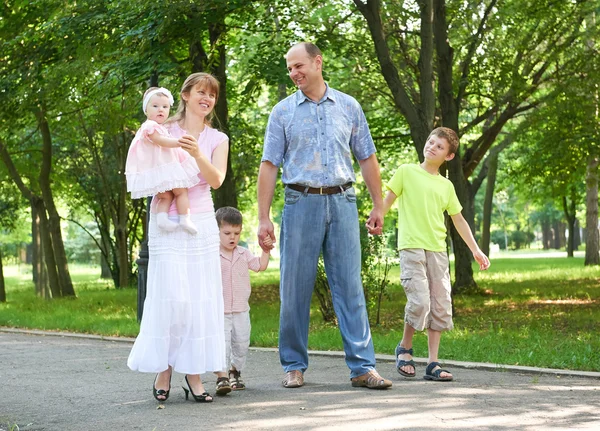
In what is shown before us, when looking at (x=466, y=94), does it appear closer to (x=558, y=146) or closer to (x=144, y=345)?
(x=558, y=146)

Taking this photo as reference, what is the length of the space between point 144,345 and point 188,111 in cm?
153

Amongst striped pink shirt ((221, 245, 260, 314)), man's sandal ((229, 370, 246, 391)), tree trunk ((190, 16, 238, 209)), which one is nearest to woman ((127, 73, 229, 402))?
striped pink shirt ((221, 245, 260, 314))

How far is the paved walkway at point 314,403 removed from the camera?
5.29 m

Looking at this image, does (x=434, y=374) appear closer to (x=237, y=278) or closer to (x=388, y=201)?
(x=388, y=201)

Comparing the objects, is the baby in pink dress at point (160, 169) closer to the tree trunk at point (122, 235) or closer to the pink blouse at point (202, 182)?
the pink blouse at point (202, 182)

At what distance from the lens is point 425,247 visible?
23.7ft

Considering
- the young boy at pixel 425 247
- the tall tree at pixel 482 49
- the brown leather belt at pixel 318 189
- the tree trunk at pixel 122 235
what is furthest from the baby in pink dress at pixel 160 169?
the tree trunk at pixel 122 235

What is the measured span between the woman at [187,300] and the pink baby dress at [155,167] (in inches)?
4.2

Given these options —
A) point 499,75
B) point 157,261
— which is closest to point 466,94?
point 499,75

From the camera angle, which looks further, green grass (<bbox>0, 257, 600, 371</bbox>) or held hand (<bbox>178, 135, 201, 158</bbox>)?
green grass (<bbox>0, 257, 600, 371</bbox>)

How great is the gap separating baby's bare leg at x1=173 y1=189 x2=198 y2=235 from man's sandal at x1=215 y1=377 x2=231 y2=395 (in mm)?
1063

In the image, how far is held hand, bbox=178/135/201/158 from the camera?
5906mm

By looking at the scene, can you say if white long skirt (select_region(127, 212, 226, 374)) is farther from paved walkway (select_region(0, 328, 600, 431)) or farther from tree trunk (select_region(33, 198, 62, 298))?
tree trunk (select_region(33, 198, 62, 298))

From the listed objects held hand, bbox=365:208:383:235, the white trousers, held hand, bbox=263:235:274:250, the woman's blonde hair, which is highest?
the woman's blonde hair
